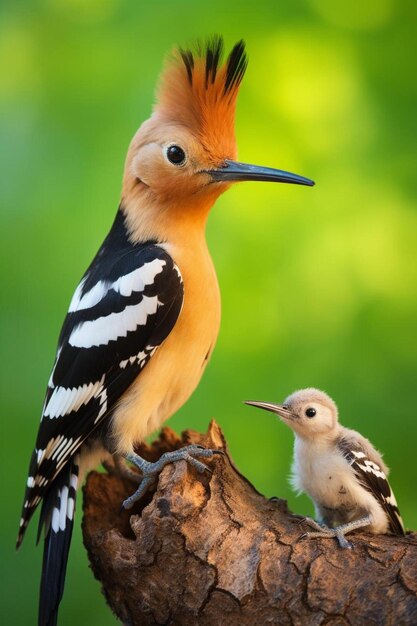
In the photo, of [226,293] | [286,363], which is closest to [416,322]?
[286,363]

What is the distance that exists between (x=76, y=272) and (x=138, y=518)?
103 centimetres

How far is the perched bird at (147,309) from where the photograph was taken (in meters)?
1.59

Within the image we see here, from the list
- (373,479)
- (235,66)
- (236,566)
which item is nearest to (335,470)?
(373,479)

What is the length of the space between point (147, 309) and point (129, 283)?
0.23ft

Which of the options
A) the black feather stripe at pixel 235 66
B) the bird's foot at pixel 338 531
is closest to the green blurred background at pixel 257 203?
the black feather stripe at pixel 235 66

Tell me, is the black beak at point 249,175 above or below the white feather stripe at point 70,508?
above

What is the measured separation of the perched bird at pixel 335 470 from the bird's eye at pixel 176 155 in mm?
506

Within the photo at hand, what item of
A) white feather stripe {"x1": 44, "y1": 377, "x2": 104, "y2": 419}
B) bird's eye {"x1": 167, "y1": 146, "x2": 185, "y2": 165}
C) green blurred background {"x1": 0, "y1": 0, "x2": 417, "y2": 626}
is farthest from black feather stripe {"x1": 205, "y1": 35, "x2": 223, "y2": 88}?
white feather stripe {"x1": 44, "y1": 377, "x2": 104, "y2": 419}

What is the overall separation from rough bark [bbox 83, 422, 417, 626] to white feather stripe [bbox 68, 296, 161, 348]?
0.93ft

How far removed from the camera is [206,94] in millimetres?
1653

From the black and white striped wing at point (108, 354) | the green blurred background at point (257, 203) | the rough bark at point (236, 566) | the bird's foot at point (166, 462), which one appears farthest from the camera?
the green blurred background at point (257, 203)

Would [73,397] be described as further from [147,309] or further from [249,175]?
[249,175]

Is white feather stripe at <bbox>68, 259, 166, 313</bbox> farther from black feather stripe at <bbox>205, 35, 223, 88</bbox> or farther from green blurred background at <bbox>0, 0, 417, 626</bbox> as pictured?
green blurred background at <bbox>0, 0, 417, 626</bbox>

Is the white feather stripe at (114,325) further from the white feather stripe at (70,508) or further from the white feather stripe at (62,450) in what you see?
the white feather stripe at (70,508)
